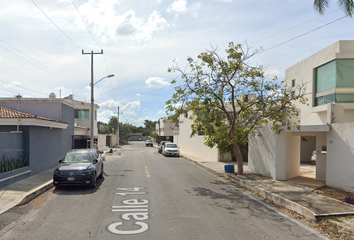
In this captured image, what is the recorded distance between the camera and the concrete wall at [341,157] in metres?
10.3

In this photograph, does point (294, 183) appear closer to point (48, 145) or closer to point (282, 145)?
point (282, 145)

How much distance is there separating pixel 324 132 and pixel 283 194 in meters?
4.64

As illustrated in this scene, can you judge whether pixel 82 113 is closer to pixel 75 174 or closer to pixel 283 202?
pixel 75 174

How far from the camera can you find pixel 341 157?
1080 centimetres

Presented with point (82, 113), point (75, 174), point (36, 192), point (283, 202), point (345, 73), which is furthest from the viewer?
point (82, 113)

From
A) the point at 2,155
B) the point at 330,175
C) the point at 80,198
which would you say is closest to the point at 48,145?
the point at 2,155

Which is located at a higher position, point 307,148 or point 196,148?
point 307,148

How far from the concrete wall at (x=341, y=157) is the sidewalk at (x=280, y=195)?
1011 millimetres

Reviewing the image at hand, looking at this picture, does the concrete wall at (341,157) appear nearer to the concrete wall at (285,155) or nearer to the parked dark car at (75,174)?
the concrete wall at (285,155)

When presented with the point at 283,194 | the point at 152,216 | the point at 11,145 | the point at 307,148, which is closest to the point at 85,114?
the point at 11,145


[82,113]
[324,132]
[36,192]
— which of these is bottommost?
[36,192]

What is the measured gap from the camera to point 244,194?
10.9 meters

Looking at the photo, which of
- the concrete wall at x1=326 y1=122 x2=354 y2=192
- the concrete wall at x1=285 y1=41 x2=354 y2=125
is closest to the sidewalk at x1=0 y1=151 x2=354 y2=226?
the concrete wall at x1=326 y1=122 x2=354 y2=192

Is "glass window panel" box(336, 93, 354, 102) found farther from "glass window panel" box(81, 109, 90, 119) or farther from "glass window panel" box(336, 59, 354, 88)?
"glass window panel" box(81, 109, 90, 119)
